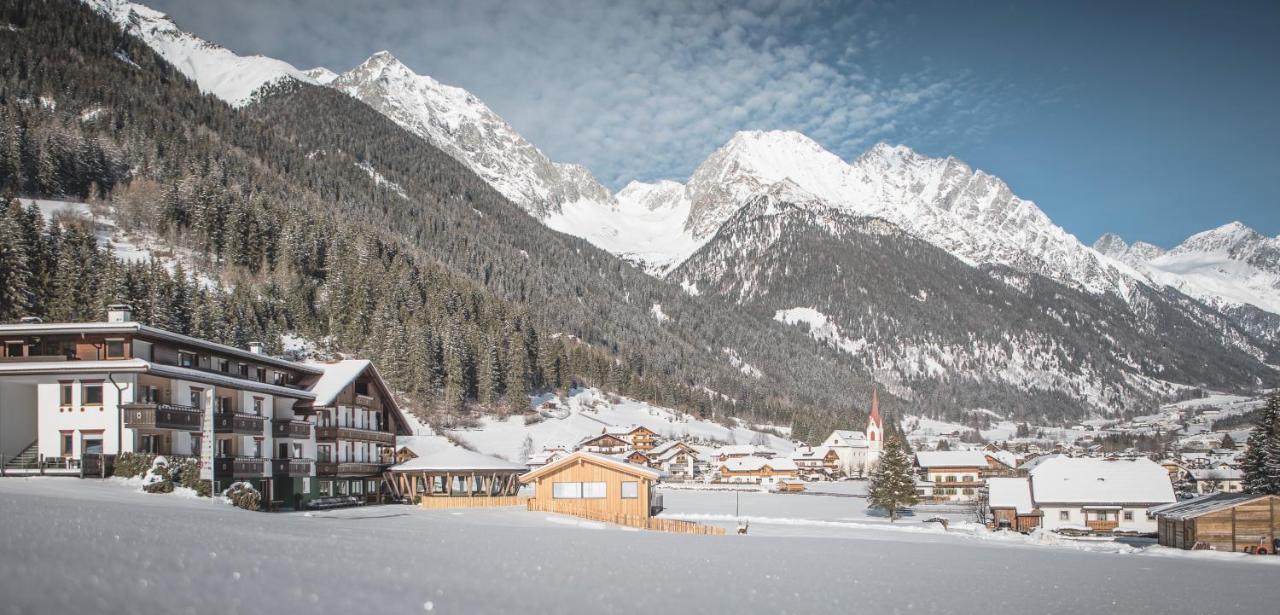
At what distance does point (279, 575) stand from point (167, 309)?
80.4 meters

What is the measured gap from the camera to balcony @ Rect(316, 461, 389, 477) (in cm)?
4994

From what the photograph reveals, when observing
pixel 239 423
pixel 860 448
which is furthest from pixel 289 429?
pixel 860 448

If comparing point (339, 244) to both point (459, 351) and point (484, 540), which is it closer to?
point (459, 351)

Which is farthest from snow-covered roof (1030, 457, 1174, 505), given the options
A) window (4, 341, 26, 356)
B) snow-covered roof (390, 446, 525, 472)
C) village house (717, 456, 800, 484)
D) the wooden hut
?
window (4, 341, 26, 356)

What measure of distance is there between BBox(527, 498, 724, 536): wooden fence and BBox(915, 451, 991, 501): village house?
8905cm

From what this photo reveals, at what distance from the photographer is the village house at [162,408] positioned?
34250 mm

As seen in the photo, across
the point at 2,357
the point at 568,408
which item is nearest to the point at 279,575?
the point at 2,357

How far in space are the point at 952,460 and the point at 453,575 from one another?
127464mm

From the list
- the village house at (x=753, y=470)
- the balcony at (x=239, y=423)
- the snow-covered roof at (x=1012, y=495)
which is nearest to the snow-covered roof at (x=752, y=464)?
the village house at (x=753, y=470)

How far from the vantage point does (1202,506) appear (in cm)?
5256

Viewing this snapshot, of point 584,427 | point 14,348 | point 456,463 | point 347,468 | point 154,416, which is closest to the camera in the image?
point 154,416

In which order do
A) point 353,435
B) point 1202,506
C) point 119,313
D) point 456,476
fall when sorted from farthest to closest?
point 456,476, point 353,435, point 1202,506, point 119,313

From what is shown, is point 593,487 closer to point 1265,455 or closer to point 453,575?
point 453,575

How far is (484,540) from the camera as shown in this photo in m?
22.4
